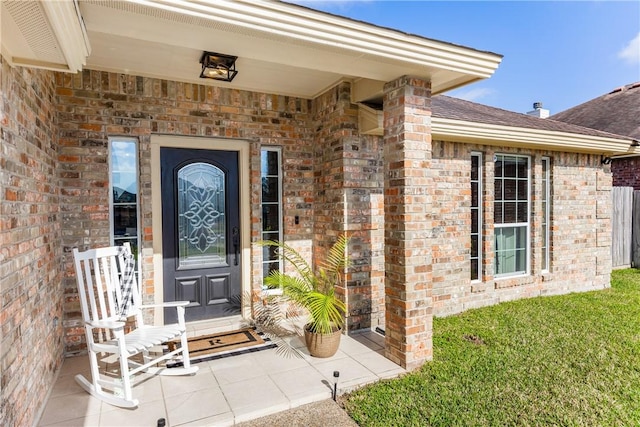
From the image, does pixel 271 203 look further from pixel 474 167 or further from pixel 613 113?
pixel 613 113

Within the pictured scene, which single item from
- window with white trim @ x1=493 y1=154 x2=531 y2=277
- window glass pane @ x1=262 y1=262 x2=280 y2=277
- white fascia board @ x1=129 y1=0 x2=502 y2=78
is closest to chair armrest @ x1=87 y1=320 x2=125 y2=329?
window glass pane @ x1=262 y1=262 x2=280 y2=277

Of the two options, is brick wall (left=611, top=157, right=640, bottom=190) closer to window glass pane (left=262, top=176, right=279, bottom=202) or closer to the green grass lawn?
the green grass lawn

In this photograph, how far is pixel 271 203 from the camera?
4.57 m

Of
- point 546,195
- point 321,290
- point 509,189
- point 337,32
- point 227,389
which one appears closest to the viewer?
point 337,32

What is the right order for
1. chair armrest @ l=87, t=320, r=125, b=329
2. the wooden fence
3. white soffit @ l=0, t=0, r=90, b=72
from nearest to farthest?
1. white soffit @ l=0, t=0, r=90, b=72
2. chair armrest @ l=87, t=320, r=125, b=329
3. the wooden fence

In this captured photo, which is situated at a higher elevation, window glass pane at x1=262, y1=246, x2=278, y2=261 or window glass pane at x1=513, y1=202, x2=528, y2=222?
window glass pane at x1=513, y1=202, x2=528, y2=222

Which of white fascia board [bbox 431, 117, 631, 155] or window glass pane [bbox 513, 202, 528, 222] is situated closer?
white fascia board [bbox 431, 117, 631, 155]

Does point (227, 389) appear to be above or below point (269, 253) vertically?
below

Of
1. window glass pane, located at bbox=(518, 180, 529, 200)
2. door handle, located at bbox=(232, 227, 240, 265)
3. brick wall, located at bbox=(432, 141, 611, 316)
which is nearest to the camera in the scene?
door handle, located at bbox=(232, 227, 240, 265)

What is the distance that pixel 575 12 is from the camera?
8344 millimetres

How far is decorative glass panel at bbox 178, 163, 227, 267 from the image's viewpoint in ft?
13.7

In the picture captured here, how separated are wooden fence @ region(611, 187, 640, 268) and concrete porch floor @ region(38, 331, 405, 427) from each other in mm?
7285

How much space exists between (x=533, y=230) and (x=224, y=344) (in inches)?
197

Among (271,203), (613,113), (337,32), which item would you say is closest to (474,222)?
(271,203)
